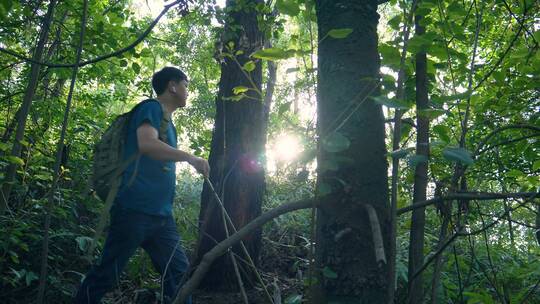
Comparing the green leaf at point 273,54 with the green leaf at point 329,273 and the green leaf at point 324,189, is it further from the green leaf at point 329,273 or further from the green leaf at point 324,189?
the green leaf at point 329,273

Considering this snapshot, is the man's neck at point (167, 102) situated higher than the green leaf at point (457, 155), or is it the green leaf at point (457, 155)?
the man's neck at point (167, 102)

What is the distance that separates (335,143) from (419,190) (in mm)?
489

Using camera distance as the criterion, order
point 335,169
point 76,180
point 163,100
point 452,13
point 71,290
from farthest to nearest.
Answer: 1. point 76,180
2. point 71,290
3. point 163,100
4. point 452,13
5. point 335,169

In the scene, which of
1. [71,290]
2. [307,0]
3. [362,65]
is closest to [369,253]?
[362,65]

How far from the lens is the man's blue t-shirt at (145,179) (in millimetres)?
3035

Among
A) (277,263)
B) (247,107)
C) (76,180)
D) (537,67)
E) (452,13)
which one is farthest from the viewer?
(76,180)

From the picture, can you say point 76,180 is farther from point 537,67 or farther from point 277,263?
point 537,67

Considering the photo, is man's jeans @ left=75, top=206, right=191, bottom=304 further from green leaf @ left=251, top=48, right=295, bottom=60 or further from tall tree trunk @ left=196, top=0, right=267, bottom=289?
green leaf @ left=251, top=48, right=295, bottom=60

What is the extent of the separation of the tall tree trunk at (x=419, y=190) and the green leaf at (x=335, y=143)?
308mm

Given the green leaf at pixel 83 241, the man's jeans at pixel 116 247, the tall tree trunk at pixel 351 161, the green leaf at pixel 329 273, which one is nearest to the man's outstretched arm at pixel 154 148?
the man's jeans at pixel 116 247

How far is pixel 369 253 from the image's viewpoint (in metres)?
1.38

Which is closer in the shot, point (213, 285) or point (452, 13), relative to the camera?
point (452, 13)

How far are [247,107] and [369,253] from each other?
3298 millimetres

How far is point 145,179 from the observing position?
313 centimetres
